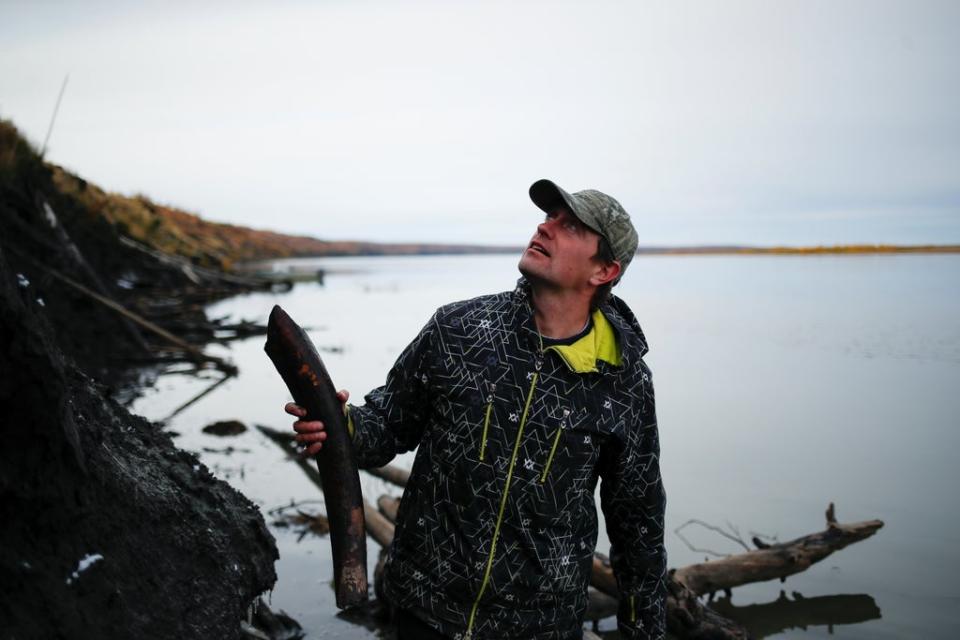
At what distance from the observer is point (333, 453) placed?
262cm

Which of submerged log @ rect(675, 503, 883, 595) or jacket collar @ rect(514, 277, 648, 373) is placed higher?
jacket collar @ rect(514, 277, 648, 373)

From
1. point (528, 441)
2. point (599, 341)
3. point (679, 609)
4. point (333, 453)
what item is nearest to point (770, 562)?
point (679, 609)

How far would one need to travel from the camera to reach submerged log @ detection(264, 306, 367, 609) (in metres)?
2.50

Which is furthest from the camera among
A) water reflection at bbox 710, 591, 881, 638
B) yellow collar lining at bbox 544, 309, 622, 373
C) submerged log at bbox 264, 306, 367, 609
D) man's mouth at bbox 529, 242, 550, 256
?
water reflection at bbox 710, 591, 881, 638

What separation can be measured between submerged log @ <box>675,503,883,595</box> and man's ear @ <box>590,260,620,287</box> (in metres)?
3.33

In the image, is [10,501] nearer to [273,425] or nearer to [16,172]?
[273,425]

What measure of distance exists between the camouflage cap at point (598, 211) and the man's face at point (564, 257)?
49mm

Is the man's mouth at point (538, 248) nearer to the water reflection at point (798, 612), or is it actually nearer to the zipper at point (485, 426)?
the zipper at point (485, 426)

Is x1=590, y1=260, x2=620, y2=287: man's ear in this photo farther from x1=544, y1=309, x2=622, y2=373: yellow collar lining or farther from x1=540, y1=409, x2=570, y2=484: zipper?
x1=540, y1=409, x2=570, y2=484: zipper

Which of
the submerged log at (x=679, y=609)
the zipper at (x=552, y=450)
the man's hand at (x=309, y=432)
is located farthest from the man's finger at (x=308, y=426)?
the submerged log at (x=679, y=609)

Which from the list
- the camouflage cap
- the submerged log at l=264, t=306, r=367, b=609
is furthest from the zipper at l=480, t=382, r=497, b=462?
the camouflage cap

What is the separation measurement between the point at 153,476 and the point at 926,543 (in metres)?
7.25

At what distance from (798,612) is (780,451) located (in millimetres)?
4687

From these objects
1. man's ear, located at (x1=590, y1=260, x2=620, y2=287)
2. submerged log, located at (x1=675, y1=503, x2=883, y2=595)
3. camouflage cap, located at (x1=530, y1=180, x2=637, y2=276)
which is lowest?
submerged log, located at (x1=675, y1=503, x2=883, y2=595)
